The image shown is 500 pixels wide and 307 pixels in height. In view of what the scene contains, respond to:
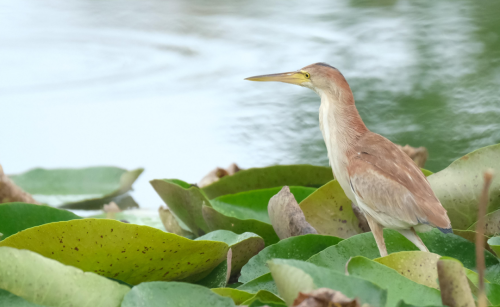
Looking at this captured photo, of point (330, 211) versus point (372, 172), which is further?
point (330, 211)

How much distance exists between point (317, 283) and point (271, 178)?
0.59 meters

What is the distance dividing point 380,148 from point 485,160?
18 cm

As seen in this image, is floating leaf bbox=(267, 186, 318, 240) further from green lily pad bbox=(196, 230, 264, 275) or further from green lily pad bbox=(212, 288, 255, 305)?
green lily pad bbox=(212, 288, 255, 305)

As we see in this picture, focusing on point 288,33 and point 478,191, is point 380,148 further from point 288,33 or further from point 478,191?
point 288,33

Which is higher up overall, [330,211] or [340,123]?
[340,123]

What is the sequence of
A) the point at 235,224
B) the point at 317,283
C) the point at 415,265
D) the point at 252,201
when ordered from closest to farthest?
the point at 317,283, the point at 415,265, the point at 235,224, the point at 252,201

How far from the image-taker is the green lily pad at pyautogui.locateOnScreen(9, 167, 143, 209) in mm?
1500

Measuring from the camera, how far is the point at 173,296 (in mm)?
473

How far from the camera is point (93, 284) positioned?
1.53ft

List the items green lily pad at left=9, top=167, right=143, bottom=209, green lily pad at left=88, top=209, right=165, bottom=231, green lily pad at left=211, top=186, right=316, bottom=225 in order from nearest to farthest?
green lily pad at left=211, top=186, right=316, bottom=225, green lily pad at left=88, top=209, right=165, bottom=231, green lily pad at left=9, top=167, right=143, bottom=209

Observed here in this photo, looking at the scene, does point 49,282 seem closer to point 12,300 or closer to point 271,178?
point 12,300

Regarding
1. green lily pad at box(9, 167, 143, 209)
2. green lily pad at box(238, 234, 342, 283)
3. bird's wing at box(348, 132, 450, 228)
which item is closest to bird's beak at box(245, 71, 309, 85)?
bird's wing at box(348, 132, 450, 228)

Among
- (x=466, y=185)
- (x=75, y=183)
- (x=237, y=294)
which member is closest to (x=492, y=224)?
(x=466, y=185)

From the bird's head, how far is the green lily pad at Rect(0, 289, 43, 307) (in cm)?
45
